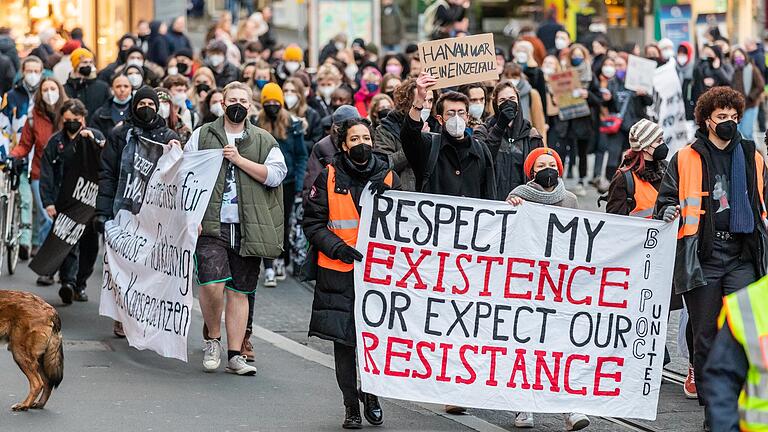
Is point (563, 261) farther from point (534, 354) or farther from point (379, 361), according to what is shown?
point (379, 361)

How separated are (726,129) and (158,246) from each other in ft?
12.4

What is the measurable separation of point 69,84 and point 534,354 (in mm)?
8914

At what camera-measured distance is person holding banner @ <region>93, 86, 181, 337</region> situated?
10250 millimetres

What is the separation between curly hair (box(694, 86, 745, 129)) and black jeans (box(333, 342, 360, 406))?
2.22 metres

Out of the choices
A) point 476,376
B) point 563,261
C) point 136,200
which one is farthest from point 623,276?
point 136,200

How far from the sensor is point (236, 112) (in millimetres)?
9297

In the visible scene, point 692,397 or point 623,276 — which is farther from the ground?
point 623,276

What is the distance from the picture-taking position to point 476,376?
307 inches

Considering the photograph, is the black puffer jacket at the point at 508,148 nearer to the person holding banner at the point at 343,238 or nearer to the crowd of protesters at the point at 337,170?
the crowd of protesters at the point at 337,170

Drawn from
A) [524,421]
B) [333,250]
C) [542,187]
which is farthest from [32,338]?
[542,187]

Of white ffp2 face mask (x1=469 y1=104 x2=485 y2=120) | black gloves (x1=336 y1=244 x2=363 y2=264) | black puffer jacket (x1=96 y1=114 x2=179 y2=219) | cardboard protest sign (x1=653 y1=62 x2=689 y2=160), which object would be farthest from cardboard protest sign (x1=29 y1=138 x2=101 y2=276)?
cardboard protest sign (x1=653 y1=62 x2=689 y2=160)

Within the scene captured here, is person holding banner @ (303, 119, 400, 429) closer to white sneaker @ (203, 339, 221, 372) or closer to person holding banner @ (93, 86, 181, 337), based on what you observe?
white sneaker @ (203, 339, 221, 372)

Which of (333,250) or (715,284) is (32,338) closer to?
(333,250)

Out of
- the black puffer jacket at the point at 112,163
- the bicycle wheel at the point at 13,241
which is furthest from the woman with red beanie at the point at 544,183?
the bicycle wheel at the point at 13,241
